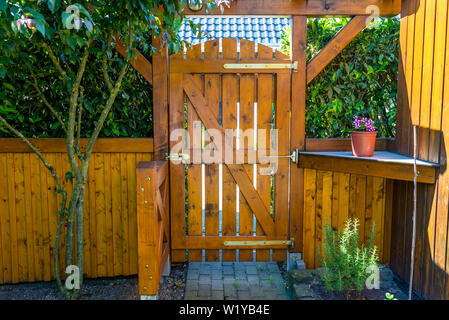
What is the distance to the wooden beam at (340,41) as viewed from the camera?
11.1 ft

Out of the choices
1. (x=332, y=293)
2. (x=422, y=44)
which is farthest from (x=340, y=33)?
(x=332, y=293)

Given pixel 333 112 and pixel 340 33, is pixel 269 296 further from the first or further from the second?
pixel 340 33

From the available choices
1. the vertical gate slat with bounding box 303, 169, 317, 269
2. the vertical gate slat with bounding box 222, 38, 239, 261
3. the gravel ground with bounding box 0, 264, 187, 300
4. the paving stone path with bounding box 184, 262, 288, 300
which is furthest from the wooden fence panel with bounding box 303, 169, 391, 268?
the gravel ground with bounding box 0, 264, 187, 300

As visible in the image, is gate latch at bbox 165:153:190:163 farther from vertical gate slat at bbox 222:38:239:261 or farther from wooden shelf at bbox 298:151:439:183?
wooden shelf at bbox 298:151:439:183

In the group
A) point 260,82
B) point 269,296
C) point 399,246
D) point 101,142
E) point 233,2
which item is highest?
point 233,2

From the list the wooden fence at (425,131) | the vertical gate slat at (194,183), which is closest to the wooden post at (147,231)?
the vertical gate slat at (194,183)

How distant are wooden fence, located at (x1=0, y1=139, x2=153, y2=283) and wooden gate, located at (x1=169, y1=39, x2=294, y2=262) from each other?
420 mm

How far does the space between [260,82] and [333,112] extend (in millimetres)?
756

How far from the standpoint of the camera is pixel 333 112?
3.61 metres

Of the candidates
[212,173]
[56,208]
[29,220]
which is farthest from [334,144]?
[29,220]

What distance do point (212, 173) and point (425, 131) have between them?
1.80 meters

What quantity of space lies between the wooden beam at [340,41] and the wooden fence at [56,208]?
1.71m

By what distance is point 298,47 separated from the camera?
3.42 meters

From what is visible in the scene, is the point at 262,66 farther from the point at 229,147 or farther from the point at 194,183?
the point at 194,183
